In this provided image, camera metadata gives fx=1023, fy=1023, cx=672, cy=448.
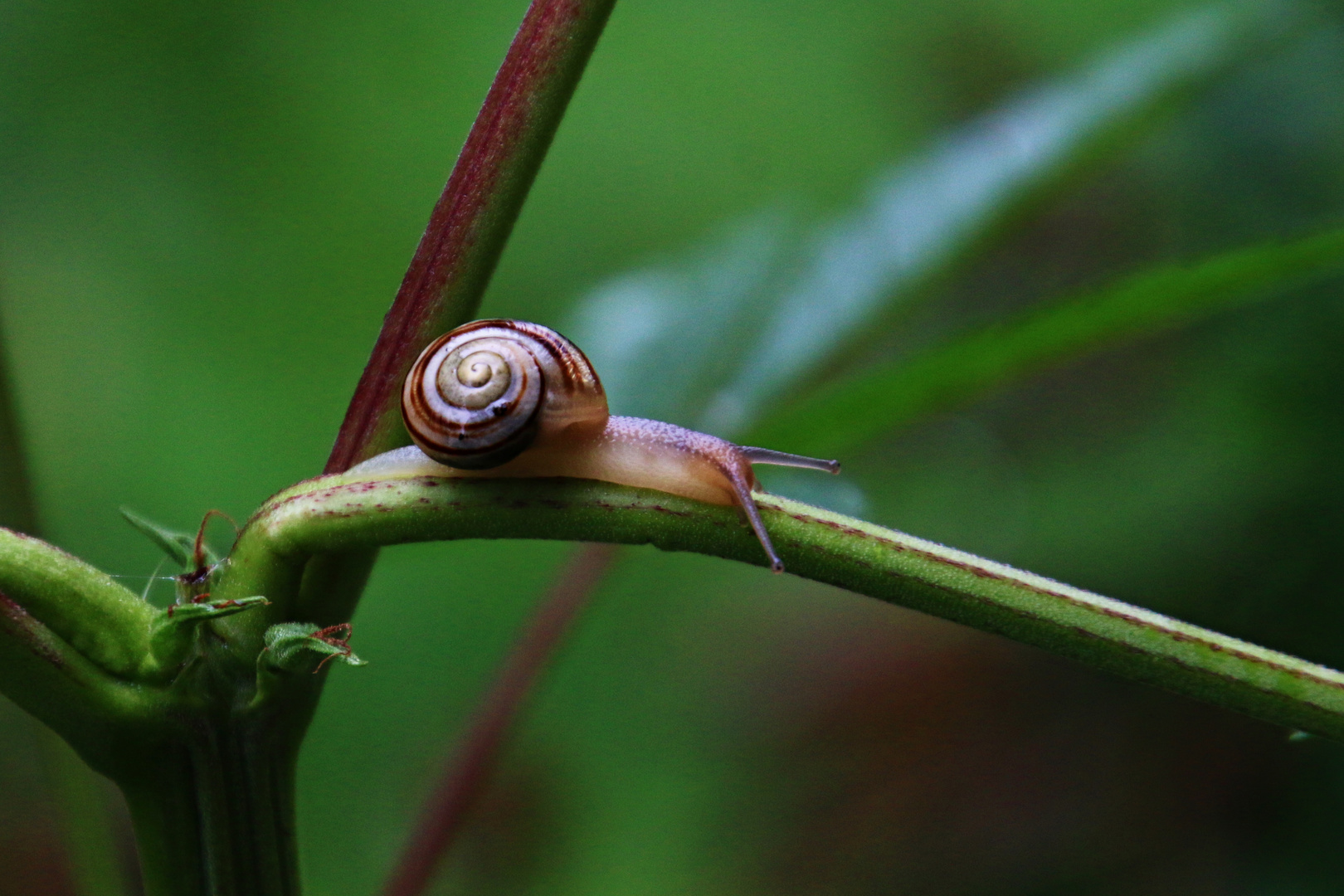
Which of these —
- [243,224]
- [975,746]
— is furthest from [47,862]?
[975,746]

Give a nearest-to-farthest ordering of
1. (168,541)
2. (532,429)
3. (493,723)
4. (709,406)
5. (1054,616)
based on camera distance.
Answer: (1054,616) < (168,541) < (532,429) < (493,723) < (709,406)

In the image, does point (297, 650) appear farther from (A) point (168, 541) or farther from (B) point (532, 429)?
(B) point (532, 429)

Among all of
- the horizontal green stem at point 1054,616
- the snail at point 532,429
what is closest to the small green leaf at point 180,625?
the snail at point 532,429

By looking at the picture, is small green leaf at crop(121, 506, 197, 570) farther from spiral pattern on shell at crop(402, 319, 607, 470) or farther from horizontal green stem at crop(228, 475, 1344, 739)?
horizontal green stem at crop(228, 475, 1344, 739)

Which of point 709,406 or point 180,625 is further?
point 709,406

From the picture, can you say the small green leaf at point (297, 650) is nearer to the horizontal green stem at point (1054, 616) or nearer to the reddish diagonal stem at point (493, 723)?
the horizontal green stem at point (1054, 616)

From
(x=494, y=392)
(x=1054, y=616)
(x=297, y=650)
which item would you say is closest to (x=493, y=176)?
(x=494, y=392)
